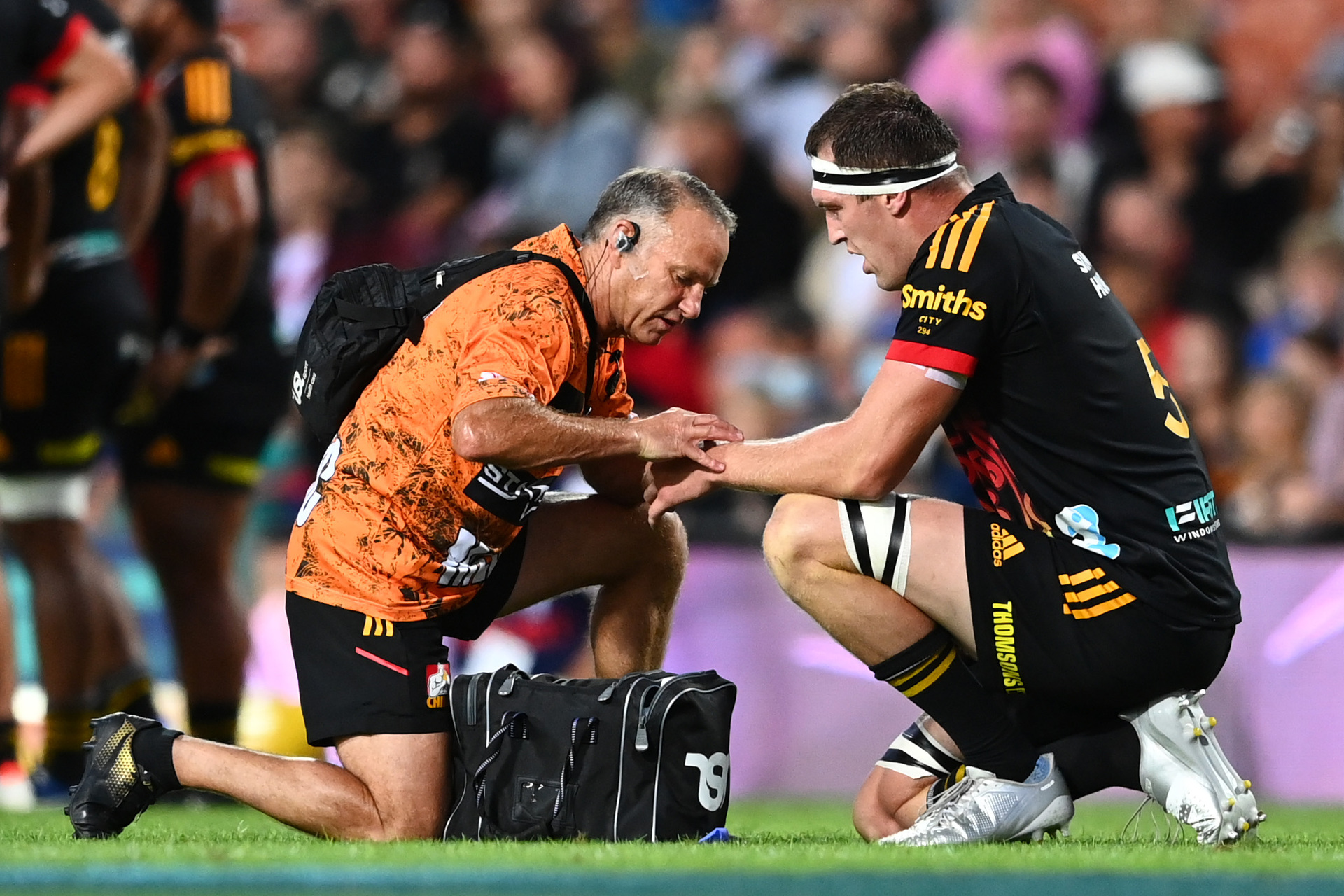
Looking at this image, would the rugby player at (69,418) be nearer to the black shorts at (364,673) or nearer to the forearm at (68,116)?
the forearm at (68,116)

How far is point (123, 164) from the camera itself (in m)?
6.96

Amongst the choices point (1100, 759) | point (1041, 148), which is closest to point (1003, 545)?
point (1100, 759)

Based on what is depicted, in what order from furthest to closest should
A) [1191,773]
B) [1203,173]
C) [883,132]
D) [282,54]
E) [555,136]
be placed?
[282,54] < [555,136] < [1203,173] < [883,132] < [1191,773]

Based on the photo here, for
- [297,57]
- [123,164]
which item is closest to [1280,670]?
[123,164]

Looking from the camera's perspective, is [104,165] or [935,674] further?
[104,165]

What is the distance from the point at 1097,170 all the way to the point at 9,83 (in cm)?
597

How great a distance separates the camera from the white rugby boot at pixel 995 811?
4344 mm

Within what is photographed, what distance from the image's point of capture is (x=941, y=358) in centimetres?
423

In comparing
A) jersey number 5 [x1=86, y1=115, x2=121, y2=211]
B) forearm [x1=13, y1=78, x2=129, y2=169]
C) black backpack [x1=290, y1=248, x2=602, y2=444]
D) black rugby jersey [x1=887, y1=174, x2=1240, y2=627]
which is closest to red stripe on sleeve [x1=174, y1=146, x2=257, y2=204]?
jersey number 5 [x1=86, y1=115, x2=121, y2=211]

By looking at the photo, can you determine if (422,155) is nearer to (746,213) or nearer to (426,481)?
(746,213)

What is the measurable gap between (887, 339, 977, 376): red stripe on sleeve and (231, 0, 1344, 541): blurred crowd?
364 centimetres

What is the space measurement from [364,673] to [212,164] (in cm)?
320

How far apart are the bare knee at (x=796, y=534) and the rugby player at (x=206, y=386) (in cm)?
300

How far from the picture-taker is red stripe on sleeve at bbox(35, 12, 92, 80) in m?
6.41
